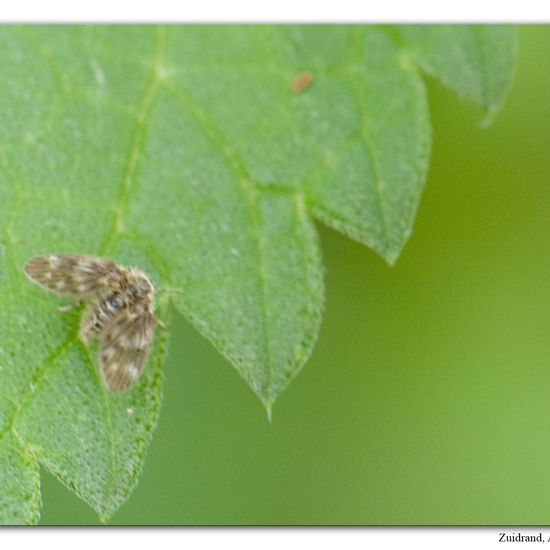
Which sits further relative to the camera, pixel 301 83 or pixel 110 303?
pixel 301 83

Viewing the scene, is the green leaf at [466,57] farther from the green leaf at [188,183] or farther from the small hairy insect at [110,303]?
the small hairy insect at [110,303]

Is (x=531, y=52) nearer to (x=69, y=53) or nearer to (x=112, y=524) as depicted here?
(x=69, y=53)

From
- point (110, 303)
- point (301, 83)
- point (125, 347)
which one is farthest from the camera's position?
point (301, 83)

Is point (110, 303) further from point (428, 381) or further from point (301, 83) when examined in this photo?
point (428, 381)

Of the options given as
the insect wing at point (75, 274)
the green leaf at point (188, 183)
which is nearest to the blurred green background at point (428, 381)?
the green leaf at point (188, 183)

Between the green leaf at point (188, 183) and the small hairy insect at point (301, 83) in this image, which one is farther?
the small hairy insect at point (301, 83)

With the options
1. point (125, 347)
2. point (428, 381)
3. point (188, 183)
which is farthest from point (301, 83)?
point (428, 381)

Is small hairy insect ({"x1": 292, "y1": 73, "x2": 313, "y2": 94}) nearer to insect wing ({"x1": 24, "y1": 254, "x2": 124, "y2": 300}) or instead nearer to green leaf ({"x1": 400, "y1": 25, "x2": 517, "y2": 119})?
green leaf ({"x1": 400, "y1": 25, "x2": 517, "y2": 119})
